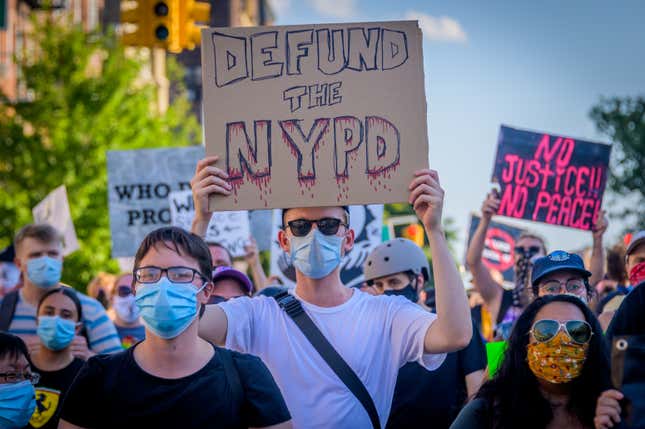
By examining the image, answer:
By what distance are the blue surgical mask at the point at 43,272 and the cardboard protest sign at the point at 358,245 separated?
228 centimetres

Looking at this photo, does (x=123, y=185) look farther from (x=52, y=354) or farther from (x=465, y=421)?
(x=465, y=421)

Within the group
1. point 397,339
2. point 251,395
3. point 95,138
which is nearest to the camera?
point 251,395

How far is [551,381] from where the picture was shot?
410cm

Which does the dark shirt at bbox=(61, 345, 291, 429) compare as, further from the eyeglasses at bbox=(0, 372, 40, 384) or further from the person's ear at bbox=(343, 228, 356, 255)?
the eyeglasses at bbox=(0, 372, 40, 384)

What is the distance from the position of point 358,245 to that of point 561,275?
3.90 metres

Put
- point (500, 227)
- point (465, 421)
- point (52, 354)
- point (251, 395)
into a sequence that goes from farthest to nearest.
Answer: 1. point (500, 227)
2. point (52, 354)
3. point (465, 421)
4. point (251, 395)

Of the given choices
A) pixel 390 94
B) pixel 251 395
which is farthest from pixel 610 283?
pixel 251 395

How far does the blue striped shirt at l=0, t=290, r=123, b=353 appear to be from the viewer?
667cm

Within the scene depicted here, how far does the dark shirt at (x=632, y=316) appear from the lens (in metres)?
3.54

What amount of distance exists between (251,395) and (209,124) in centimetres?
139

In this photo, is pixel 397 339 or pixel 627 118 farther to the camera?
pixel 627 118

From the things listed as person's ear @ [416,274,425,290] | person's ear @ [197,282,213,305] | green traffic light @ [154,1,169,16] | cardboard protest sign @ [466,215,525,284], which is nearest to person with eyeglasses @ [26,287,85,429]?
person's ear @ [197,282,213,305]

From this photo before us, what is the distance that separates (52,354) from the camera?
6.04 metres

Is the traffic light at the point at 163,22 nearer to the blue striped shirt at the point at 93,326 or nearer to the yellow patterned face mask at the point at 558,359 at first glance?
the blue striped shirt at the point at 93,326
